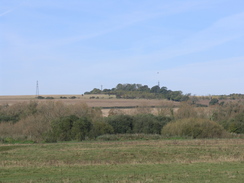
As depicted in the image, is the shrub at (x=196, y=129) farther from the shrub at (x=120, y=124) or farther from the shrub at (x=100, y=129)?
the shrub at (x=100, y=129)

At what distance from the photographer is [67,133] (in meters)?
49.4

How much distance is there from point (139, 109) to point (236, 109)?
20831mm

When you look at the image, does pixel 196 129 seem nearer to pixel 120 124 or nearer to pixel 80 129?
pixel 120 124

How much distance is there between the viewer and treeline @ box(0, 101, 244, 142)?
163ft

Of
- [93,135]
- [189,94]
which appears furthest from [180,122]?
[189,94]

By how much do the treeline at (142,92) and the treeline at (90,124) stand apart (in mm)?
62855

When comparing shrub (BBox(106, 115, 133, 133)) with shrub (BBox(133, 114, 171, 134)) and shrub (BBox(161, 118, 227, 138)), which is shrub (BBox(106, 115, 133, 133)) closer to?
shrub (BBox(133, 114, 171, 134))

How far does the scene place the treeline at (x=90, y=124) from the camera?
49750 millimetres

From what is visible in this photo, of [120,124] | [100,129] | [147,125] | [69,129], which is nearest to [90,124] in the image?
[69,129]

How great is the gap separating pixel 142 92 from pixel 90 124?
101 metres

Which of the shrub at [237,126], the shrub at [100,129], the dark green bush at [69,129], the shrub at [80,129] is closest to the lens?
the shrub at [80,129]

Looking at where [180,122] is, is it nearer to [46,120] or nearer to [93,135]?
[93,135]

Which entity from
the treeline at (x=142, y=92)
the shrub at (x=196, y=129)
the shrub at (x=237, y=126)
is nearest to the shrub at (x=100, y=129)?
the shrub at (x=196, y=129)

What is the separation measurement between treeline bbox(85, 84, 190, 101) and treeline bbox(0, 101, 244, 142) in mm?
62855
